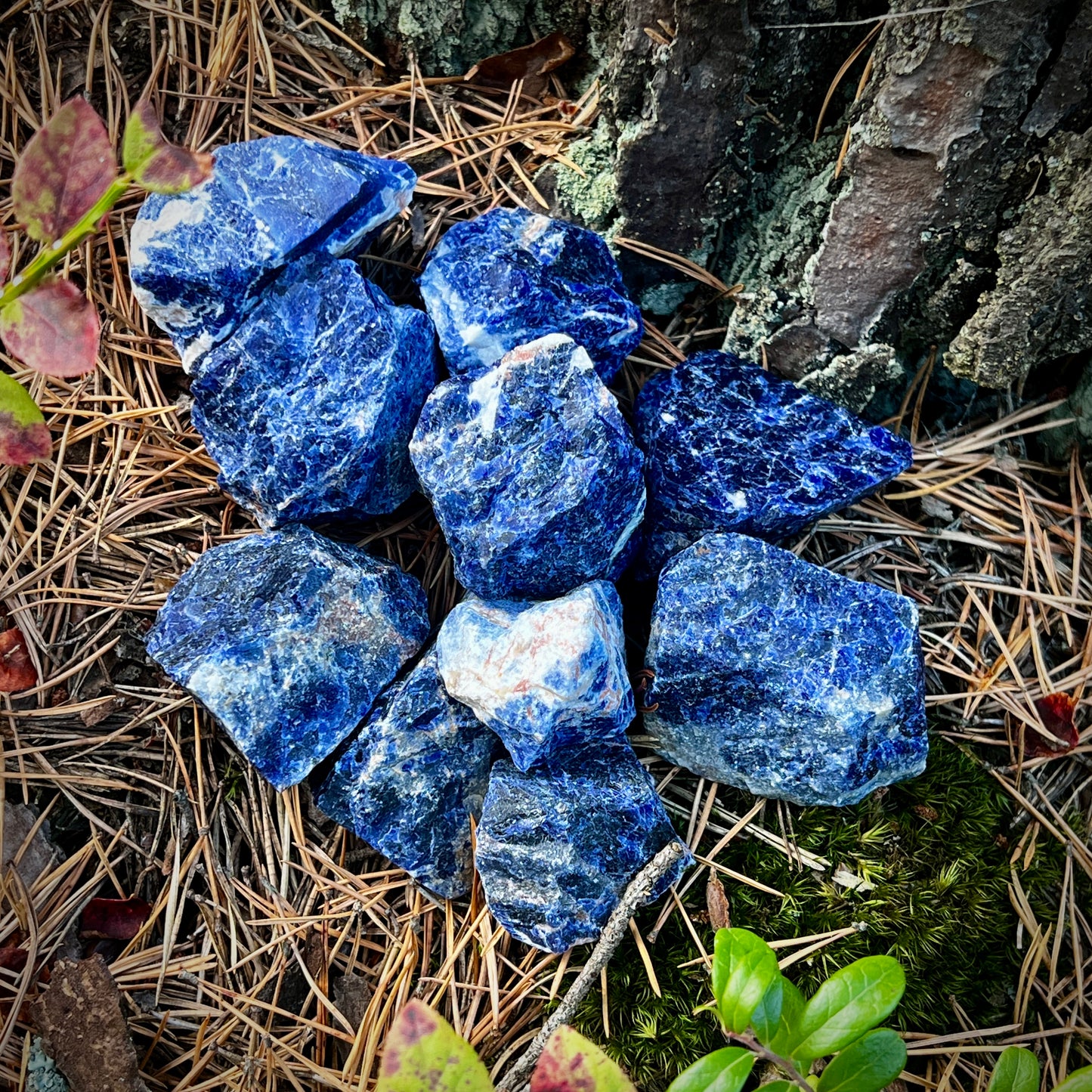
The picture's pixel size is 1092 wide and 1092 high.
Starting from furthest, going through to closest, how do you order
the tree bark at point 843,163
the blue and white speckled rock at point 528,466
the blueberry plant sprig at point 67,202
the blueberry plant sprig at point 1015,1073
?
the blue and white speckled rock at point 528,466 < the tree bark at point 843,163 < the blueberry plant sprig at point 1015,1073 < the blueberry plant sprig at point 67,202

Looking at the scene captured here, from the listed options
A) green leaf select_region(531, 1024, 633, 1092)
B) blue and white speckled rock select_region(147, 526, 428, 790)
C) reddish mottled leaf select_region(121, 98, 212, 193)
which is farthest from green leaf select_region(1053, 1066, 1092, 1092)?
reddish mottled leaf select_region(121, 98, 212, 193)

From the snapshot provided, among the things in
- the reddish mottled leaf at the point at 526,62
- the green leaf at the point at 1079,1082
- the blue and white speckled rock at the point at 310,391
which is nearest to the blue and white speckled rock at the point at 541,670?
the blue and white speckled rock at the point at 310,391

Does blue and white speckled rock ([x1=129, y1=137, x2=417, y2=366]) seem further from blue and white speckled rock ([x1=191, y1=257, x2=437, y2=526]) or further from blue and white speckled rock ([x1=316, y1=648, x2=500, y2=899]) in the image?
blue and white speckled rock ([x1=316, y1=648, x2=500, y2=899])

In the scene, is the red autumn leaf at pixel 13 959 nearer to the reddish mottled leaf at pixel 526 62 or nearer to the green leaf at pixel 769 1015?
the green leaf at pixel 769 1015

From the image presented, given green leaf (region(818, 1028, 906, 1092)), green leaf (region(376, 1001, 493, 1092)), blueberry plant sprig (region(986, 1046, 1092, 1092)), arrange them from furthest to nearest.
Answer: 1. green leaf (region(818, 1028, 906, 1092))
2. blueberry plant sprig (region(986, 1046, 1092, 1092))
3. green leaf (region(376, 1001, 493, 1092))

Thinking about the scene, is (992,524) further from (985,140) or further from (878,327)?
(985,140)
